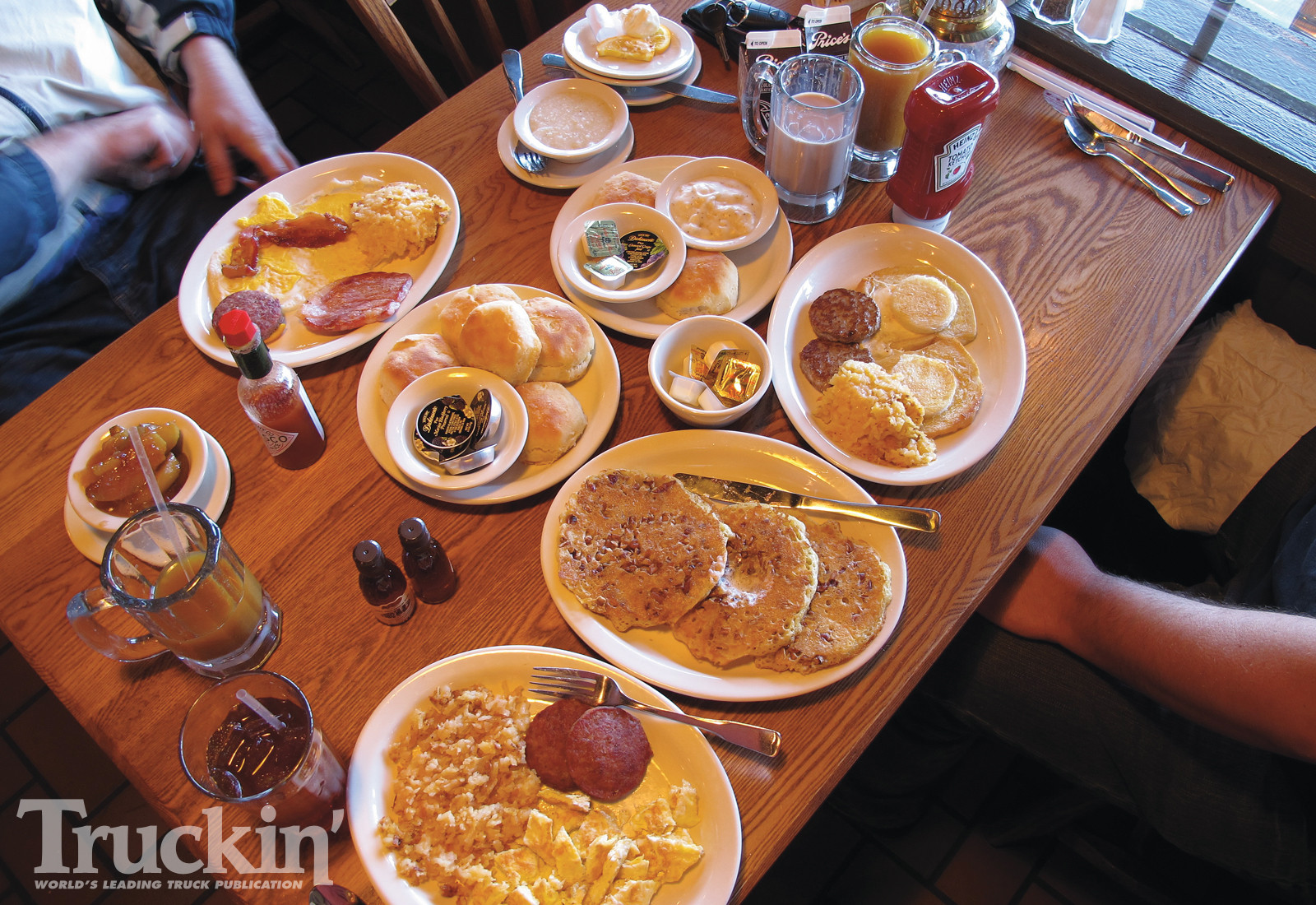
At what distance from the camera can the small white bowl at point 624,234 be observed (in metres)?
1.62

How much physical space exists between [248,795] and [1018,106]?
2269mm

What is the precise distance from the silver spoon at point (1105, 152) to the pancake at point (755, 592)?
1.27 meters

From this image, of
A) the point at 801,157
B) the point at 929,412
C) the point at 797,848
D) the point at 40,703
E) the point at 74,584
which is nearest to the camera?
the point at 74,584

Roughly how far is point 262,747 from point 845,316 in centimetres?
133

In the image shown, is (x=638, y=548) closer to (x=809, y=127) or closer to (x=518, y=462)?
(x=518, y=462)

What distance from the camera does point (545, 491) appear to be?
151 cm

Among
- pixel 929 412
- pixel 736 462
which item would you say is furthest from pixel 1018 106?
pixel 736 462

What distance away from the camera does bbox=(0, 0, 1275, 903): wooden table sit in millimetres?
1266

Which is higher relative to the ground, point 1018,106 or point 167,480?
point 1018,106

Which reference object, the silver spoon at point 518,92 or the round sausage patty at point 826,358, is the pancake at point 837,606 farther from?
the silver spoon at point 518,92

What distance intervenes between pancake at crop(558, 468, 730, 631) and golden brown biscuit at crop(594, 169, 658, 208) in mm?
703

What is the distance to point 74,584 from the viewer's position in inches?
55.7

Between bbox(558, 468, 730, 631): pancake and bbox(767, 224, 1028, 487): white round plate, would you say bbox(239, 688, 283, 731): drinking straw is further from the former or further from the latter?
bbox(767, 224, 1028, 487): white round plate

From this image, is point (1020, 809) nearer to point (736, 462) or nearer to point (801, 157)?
point (736, 462)
